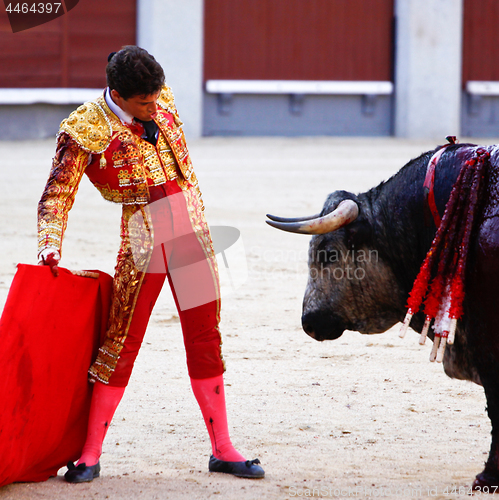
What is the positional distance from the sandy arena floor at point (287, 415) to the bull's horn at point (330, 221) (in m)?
0.82

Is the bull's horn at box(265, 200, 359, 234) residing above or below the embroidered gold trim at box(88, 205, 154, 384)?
above

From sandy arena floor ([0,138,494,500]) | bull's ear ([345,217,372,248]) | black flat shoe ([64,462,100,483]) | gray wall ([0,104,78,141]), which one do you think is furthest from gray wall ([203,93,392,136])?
black flat shoe ([64,462,100,483])

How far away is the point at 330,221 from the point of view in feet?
8.75

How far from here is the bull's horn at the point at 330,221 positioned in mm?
2668

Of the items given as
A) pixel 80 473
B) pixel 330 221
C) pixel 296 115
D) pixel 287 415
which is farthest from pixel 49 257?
pixel 296 115

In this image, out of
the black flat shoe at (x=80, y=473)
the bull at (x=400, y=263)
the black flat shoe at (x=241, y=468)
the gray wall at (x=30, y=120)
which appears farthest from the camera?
the gray wall at (x=30, y=120)

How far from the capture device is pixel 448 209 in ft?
8.09

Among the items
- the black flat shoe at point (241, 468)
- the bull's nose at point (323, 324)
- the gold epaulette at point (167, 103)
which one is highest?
the gold epaulette at point (167, 103)

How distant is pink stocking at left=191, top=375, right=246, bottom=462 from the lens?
2691 millimetres

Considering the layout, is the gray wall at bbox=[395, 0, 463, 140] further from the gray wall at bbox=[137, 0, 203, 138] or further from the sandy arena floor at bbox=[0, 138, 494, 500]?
the sandy arena floor at bbox=[0, 138, 494, 500]

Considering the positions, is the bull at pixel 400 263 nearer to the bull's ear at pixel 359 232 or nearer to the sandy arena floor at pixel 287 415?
the bull's ear at pixel 359 232

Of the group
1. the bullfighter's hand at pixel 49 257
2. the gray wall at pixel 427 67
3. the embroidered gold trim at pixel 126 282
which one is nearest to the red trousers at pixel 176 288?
the embroidered gold trim at pixel 126 282

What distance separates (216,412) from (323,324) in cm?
48

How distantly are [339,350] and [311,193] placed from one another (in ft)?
15.6
